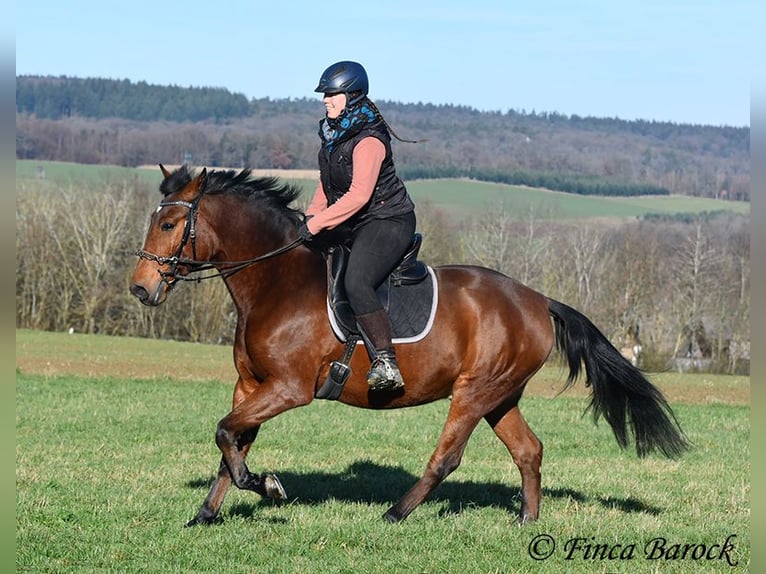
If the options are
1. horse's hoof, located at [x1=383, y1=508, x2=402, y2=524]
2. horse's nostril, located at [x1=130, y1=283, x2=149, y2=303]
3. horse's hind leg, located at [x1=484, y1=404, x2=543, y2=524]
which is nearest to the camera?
horse's nostril, located at [x1=130, y1=283, x2=149, y2=303]

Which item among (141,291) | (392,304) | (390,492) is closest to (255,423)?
(141,291)

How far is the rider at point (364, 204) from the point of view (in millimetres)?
8031

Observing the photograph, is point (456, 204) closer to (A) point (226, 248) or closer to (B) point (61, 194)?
(B) point (61, 194)

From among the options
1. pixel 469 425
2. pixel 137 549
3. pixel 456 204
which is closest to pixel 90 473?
pixel 137 549

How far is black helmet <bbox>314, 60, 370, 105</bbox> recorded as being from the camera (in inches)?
318

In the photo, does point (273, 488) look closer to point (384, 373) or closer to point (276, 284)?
point (384, 373)

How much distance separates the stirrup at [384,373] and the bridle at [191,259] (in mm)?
1160

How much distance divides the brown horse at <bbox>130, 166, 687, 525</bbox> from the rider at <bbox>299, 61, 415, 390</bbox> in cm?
27

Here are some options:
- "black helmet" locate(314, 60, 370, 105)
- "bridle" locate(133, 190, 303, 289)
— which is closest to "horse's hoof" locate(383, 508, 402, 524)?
"bridle" locate(133, 190, 303, 289)

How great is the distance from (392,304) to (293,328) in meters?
0.82

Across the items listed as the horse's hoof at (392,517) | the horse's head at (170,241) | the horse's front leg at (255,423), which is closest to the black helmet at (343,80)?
the horse's head at (170,241)

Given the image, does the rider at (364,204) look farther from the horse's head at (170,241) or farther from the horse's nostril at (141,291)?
the horse's nostril at (141,291)

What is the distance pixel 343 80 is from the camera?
809 cm

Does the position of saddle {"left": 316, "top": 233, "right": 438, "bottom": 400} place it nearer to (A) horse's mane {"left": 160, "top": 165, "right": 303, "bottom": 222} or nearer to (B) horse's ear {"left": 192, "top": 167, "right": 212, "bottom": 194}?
(A) horse's mane {"left": 160, "top": 165, "right": 303, "bottom": 222}
